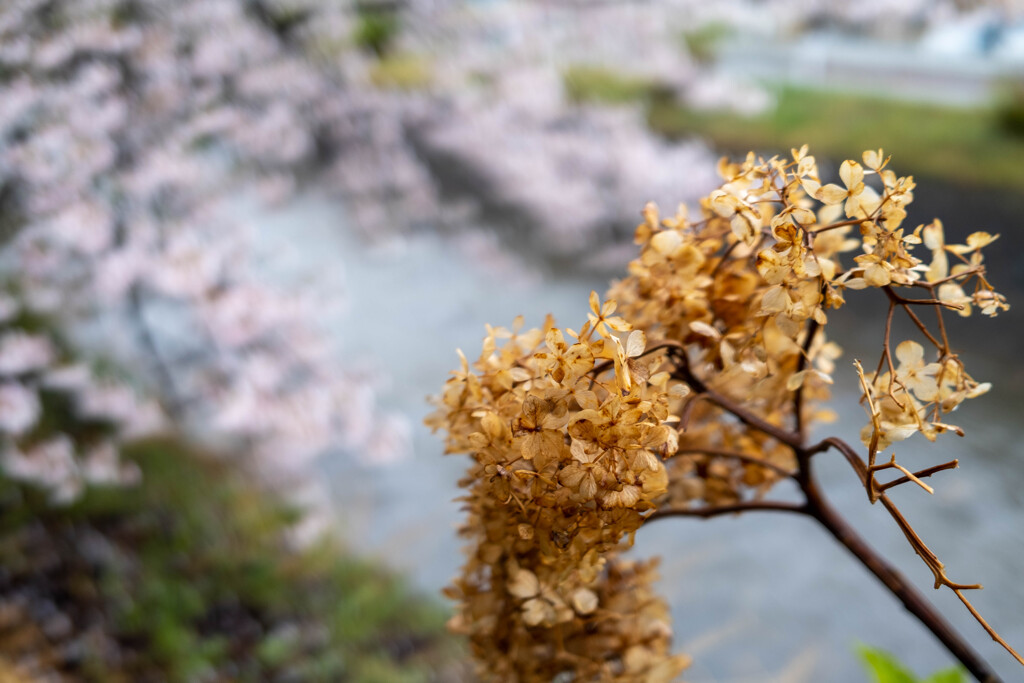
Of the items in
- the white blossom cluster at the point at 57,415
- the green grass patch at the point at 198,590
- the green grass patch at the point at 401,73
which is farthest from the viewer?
the green grass patch at the point at 401,73

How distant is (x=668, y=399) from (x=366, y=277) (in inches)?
50.0

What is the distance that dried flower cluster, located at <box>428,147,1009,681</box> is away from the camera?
27 cm

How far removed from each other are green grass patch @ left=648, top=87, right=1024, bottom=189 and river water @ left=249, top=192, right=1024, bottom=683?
0.70 ft

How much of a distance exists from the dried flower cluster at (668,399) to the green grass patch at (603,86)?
3.64 feet

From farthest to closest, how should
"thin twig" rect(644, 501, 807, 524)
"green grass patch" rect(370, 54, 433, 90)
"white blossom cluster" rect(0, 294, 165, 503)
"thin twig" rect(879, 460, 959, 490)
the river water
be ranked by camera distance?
"green grass patch" rect(370, 54, 433, 90), "white blossom cluster" rect(0, 294, 165, 503), the river water, "thin twig" rect(644, 501, 807, 524), "thin twig" rect(879, 460, 959, 490)

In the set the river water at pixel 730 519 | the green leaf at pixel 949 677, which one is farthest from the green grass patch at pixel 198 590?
the green leaf at pixel 949 677

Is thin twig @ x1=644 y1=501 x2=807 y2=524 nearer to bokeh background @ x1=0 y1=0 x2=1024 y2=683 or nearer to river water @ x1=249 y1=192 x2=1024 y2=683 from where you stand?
river water @ x1=249 y1=192 x2=1024 y2=683

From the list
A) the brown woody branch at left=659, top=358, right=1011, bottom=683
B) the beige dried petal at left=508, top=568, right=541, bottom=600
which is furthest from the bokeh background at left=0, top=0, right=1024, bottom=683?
the beige dried petal at left=508, top=568, right=541, bottom=600

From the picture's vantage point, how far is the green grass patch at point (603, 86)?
1.38 m

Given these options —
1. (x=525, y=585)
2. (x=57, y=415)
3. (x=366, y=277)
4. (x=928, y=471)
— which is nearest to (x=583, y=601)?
(x=525, y=585)

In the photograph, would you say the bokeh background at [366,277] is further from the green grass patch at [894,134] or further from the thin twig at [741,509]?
the thin twig at [741,509]

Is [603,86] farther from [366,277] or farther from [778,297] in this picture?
[778,297]

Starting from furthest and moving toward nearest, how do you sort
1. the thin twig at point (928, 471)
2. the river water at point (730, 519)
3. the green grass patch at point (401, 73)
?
the green grass patch at point (401, 73), the river water at point (730, 519), the thin twig at point (928, 471)

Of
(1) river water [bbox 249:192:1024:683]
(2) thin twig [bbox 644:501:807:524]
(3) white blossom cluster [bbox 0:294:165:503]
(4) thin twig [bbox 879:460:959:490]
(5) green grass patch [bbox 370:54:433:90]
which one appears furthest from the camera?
(5) green grass patch [bbox 370:54:433:90]
